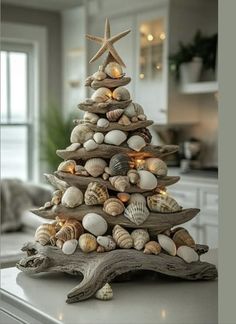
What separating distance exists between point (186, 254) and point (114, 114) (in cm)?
42

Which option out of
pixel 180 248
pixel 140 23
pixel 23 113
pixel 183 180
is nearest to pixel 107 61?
pixel 180 248

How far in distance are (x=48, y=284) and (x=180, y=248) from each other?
36cm

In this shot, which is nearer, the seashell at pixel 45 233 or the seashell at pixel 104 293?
the seashell at pixel 104 293

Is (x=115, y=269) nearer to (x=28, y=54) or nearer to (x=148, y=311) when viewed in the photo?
(x=148, y=311)

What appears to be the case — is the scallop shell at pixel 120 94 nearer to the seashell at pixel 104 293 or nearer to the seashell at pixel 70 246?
the seashell at pixel 70 246

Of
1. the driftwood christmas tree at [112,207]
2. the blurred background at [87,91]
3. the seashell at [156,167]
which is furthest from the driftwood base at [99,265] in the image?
the blurred background at [87,91]

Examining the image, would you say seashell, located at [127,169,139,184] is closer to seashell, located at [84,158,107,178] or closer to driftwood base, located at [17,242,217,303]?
seashell, located at [84,158,107,178]

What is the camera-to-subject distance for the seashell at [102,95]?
1.59 meters

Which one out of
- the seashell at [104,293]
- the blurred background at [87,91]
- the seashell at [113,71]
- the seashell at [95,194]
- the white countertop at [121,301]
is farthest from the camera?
the blurred background at [87,91]

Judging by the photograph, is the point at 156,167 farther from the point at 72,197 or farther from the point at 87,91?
the point at 87,91

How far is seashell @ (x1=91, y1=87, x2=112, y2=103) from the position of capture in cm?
159

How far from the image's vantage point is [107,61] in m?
1.64

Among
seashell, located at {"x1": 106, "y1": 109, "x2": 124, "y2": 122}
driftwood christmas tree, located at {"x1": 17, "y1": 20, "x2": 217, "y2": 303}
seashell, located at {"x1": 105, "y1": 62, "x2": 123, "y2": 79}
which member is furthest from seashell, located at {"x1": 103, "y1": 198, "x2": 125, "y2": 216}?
seashell, located at {"x1": 105, "y1": 62, "x2": 123, "y2": 79}

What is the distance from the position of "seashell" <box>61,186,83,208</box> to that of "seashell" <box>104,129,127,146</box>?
6.0 inches
